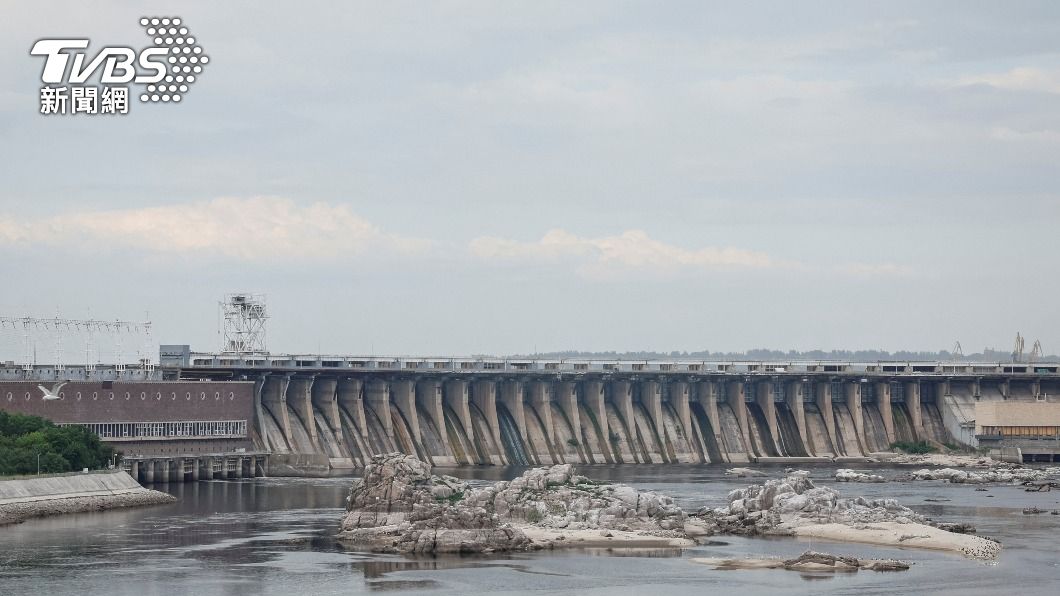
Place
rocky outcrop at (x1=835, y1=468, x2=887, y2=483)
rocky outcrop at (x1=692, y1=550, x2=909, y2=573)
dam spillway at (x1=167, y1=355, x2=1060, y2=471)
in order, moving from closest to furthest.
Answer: rocky outcrop at (x1=692, y1=550, x2=909, y2=573) < rocky outcrop at (x1=835, y1=468, x2=887, y2=483) < dam spillway at (x1=167, y1=355, x2=1060, y2=471)

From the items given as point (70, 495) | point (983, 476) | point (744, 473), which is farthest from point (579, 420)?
point (70, 495)

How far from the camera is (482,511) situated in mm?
105688

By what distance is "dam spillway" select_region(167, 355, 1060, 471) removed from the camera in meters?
168

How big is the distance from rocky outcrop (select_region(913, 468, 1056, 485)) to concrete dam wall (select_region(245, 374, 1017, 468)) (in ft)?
87.9

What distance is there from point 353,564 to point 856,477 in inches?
2764

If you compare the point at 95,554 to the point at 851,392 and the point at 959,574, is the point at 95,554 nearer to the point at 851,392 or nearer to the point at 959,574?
the point at 959,574

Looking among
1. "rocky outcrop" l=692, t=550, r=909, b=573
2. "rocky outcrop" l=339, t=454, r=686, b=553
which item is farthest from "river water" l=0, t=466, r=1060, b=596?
"rocky outcrop" l=339, t=454, r=686, b=553

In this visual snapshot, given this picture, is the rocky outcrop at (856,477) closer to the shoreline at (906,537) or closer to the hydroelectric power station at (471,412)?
the hydroelectric power station at (471,412)

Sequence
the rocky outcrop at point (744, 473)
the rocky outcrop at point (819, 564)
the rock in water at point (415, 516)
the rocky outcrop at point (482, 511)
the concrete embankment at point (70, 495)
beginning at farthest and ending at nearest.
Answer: the rocky outcrop at point (744, 473)
the concrete embankment at point (70, 495)
the rocky outcrop at point (482, 511)
the rock in water at point (415, 516)
the rocky outcrop at point (819, 564)

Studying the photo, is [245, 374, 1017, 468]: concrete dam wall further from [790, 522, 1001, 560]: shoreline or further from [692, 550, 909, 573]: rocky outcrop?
[692, 550, 909, 573]: rocky outcrop

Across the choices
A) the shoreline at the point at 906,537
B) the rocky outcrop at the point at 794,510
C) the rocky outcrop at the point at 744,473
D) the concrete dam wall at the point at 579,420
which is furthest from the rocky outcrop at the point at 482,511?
the concrete dam wall at the point at 579,420

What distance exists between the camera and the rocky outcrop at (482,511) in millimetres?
104500

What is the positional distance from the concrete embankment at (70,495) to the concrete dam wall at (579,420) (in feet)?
103

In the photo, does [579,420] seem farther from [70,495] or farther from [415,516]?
[415,516]
